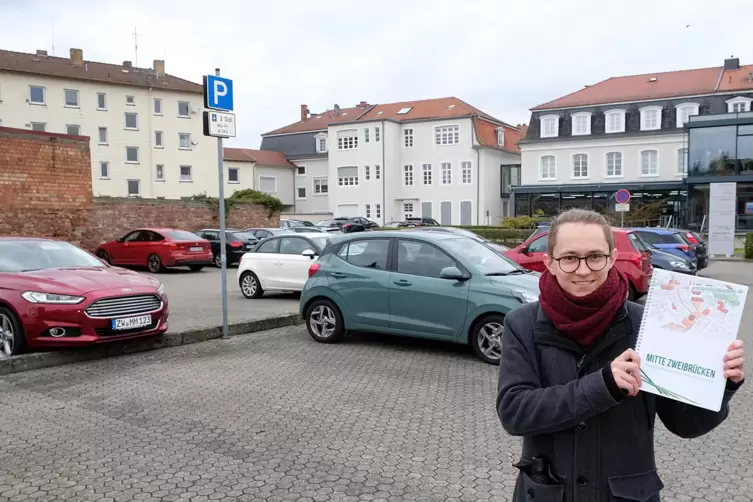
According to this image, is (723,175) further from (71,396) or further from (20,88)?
(20,88)

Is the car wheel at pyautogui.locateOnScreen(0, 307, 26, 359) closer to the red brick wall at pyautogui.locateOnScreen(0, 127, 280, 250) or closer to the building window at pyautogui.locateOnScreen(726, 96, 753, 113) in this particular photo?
the red brick wall at pyautogui.locateOnScreen(0, 127, 280, 250)

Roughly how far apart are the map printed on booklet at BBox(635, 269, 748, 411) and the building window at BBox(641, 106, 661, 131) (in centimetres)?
5376

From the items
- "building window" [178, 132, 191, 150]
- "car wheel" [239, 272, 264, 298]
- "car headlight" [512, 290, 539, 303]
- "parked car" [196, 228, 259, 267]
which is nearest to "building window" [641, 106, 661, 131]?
"parked car" [196, 228, 259, 267]

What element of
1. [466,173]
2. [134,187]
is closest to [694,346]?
[466,173]

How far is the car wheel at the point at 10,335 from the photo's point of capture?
8.17m

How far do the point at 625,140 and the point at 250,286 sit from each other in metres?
43.5

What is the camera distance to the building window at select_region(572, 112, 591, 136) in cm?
5272

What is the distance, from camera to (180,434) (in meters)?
5.56

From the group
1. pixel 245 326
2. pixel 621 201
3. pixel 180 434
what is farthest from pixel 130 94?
pixel 180 434

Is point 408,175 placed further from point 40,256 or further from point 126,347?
point 126,347

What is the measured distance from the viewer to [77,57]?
6059 centimetres

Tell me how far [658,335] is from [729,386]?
1.08 ft

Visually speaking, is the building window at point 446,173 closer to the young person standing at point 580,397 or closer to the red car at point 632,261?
the red car at point 632,261

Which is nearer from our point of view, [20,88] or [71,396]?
[71,396]
